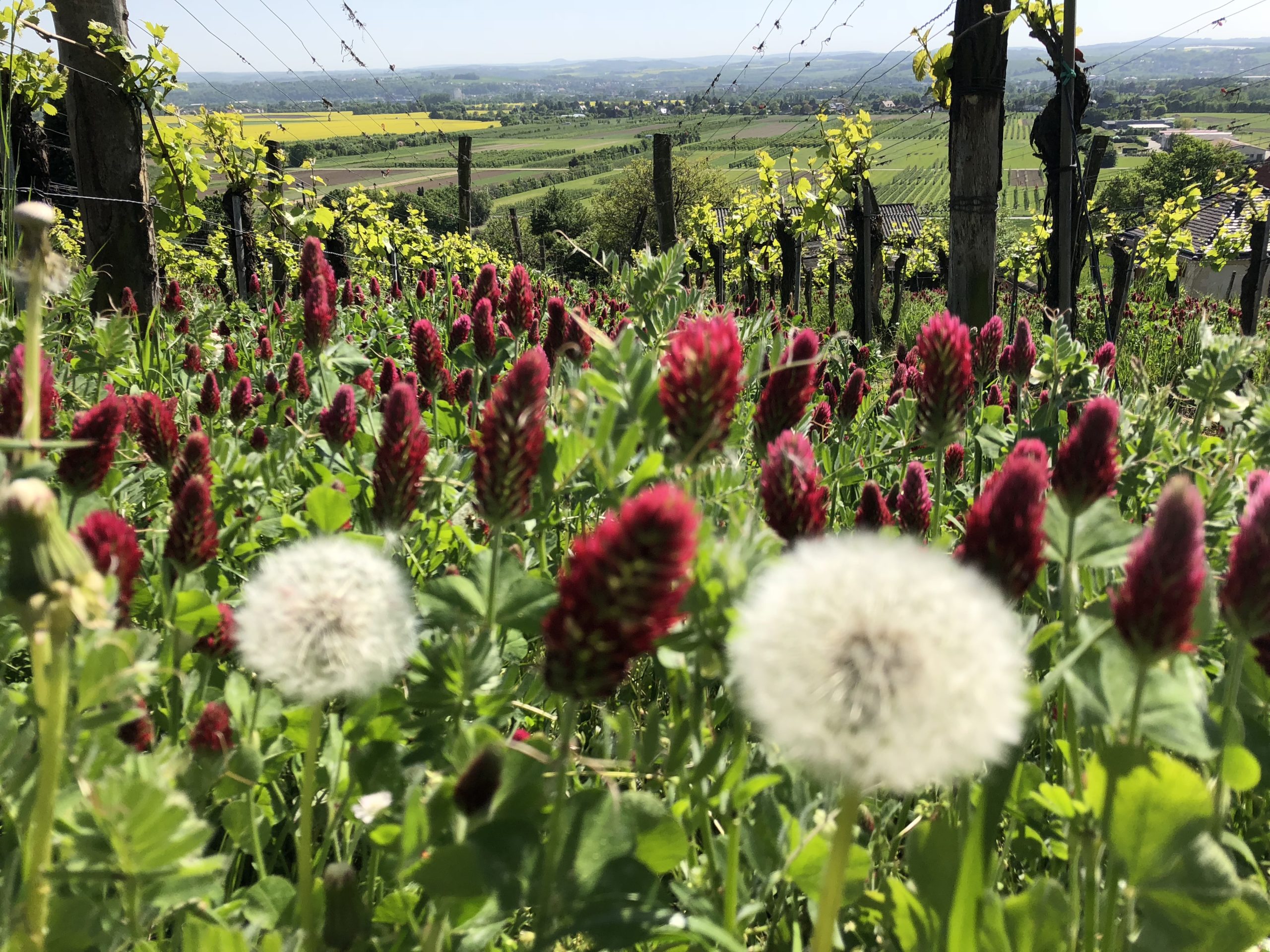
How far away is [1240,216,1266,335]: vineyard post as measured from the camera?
12.8m

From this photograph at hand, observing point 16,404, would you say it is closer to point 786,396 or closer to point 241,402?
point 786,396

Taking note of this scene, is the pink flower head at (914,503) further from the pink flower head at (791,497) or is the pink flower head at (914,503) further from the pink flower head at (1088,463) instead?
the pink flower head at (791,497)

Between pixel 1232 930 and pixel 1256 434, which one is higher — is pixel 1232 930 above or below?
below

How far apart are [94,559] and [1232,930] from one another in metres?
1.43

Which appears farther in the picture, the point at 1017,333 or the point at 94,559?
the point at 1017,333

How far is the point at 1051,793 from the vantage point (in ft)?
3.95

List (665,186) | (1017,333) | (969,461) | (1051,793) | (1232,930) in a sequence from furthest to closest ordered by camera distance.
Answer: (665,186)
(969,461)
(1017,333)
(1051,793)
(1232,930)

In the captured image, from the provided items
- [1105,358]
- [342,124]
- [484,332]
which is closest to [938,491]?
[484,332]

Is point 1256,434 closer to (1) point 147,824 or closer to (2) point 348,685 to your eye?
(2) point 348,685

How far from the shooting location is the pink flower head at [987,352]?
10.3 feet

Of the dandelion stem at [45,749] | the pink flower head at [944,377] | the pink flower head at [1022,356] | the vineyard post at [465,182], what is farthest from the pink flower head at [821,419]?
the vineyard post at [465,182]

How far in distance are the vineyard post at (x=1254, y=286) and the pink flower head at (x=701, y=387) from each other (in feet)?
47.0

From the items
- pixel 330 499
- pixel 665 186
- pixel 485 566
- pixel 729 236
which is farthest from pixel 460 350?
pixel 729 236

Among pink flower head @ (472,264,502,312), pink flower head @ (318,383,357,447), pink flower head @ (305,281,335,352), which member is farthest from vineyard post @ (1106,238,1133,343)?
pink flower head @ (318,383,357,447)
